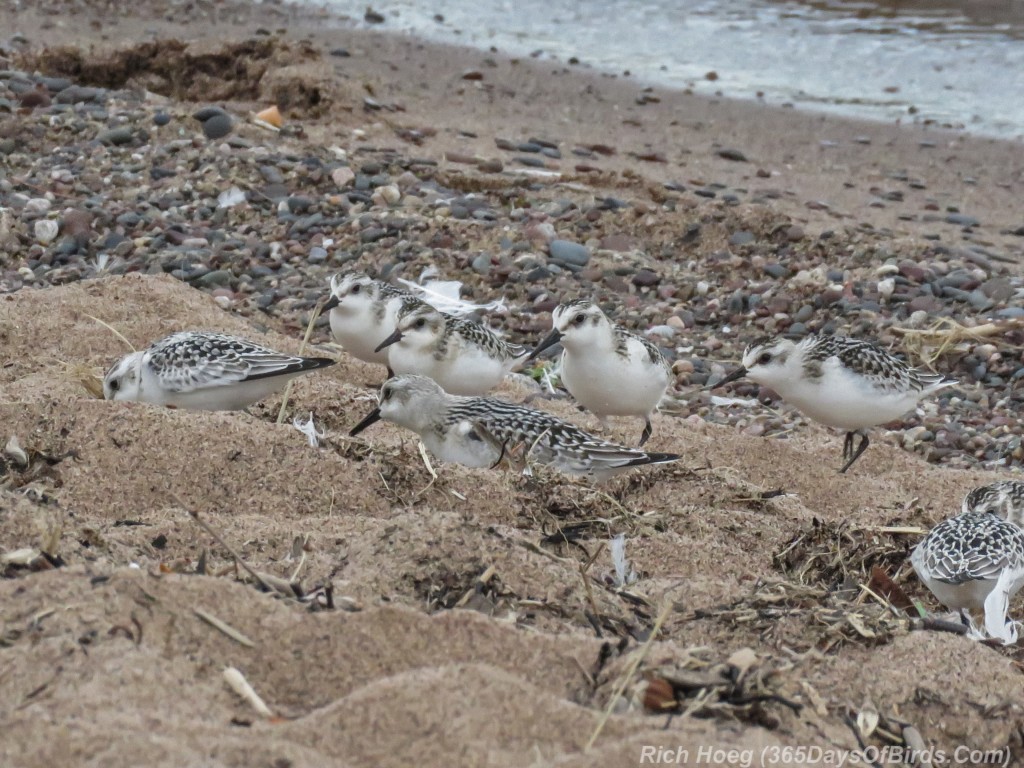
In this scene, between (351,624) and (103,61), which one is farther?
(103,61)

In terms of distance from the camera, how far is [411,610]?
340 cm

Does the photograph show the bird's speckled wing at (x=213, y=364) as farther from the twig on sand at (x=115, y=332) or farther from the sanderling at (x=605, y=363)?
the sanderling at (x=605, y=363)

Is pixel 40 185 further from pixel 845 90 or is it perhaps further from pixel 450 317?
pixel 845 90

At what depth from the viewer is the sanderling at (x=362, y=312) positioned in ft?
25.4

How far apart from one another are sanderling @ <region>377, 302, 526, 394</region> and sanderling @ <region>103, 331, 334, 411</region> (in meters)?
0.97

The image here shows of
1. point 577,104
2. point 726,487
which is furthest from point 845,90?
point 726,487

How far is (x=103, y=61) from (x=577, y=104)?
481 centimetres

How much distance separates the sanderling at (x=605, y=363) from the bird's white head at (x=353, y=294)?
1.14 metres

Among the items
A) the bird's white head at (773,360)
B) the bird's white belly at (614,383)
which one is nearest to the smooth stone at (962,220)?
the bird's white head at (773,360)

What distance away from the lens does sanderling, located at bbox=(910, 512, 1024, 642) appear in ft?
15.5

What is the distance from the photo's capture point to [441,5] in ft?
59.2

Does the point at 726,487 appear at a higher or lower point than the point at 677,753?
lower

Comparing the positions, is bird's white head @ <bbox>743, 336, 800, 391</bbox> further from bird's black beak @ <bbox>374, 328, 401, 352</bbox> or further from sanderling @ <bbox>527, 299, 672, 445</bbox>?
bird's black beak @ <bbox>374, 328, 401, 352</bbox>

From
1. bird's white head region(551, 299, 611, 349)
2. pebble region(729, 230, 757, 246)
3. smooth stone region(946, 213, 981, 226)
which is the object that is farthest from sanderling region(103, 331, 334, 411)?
smooth stone region(946, 213, 981, 226)
